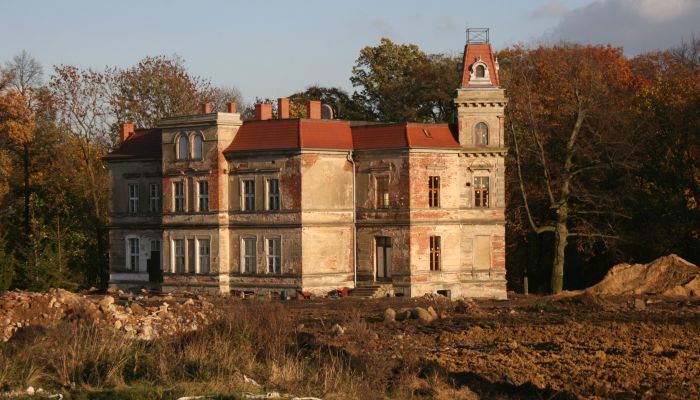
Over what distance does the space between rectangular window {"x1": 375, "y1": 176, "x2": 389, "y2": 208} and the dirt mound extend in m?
8.90

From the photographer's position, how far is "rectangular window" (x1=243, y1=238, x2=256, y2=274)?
49.2 metres

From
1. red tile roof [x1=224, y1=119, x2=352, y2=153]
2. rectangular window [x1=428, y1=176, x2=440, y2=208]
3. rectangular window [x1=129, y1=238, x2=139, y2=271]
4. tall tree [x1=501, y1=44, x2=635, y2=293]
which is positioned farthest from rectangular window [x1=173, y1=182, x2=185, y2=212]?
tall tree [x1=501, y1=44, x2=635, y2=293]

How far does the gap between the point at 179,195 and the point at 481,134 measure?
43.1 feet

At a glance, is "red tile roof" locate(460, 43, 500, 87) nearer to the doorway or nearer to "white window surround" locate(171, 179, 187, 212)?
the doorway

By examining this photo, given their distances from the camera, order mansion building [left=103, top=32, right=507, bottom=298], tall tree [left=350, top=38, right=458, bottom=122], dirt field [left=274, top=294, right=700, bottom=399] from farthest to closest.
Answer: tall tree [left=350, top=38, right=458, bottom=122]
mansion building [left=103, top=32, right=507, bottom=298]
dirt field [left=274, top=294, right=700, bottom=399]

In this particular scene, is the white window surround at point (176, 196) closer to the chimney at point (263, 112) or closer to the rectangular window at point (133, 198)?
the rectangular window at point (133, 198)

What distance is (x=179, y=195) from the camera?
50.9 metres

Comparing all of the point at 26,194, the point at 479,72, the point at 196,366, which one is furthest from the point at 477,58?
the point at 196,366

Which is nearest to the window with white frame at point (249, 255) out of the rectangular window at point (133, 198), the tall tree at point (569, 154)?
the rectangular window at point (133, 198)

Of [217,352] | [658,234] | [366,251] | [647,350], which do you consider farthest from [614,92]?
[217,352]

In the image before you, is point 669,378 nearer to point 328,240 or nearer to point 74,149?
point 328,240

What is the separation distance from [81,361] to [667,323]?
720 inches

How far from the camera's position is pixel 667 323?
35.0 m

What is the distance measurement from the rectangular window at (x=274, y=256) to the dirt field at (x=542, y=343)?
15.2 ft
